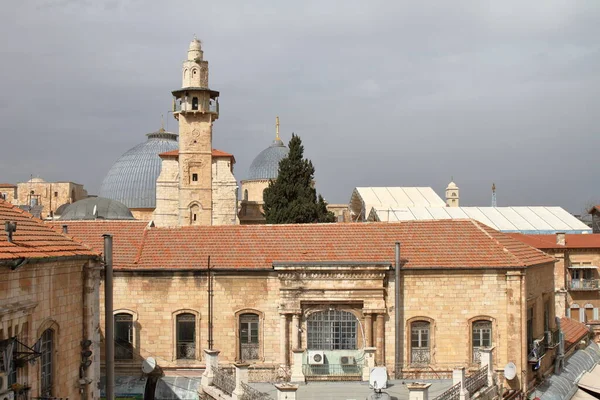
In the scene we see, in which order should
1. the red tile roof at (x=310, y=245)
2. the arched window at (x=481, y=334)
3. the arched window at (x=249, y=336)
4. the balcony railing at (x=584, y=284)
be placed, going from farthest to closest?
the balcony railing at (x=584, y=284) < the red tile roof at (x=310, y=245) < the arched window at (x=249, y=336) < the arched window at (x=481, y=334)

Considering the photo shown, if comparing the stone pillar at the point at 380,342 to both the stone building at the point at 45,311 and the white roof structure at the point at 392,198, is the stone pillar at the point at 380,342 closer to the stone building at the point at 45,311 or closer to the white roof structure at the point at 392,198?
the stone building at the point at 45,311

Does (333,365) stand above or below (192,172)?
below

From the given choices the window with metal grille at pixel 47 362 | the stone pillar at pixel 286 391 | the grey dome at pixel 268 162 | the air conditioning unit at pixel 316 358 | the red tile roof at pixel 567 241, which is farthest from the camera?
the grey dome at pixel 268 162

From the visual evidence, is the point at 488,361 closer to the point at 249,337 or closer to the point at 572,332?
the point at 249,337

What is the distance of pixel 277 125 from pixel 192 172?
1360 inches

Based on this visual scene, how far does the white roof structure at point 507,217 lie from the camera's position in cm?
5500

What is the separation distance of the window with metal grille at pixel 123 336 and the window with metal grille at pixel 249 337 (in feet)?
12.1

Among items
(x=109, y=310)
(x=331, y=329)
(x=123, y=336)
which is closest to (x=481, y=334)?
(x=331, y=329)

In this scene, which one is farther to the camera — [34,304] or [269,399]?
[269,399]

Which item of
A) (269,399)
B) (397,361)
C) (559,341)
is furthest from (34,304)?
(559,341)

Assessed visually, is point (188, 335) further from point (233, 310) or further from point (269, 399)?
point (269, 399)

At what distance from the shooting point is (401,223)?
27.2 meters

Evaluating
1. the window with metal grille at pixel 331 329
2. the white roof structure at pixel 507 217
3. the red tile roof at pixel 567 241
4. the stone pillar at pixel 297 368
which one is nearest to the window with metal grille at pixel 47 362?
the stone pillar at pixel 297 368

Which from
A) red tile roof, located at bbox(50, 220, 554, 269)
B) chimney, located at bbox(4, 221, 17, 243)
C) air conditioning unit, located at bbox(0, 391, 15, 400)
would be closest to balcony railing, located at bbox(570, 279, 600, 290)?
red tile roof, located at bbox(50, 220, 554, 269)
